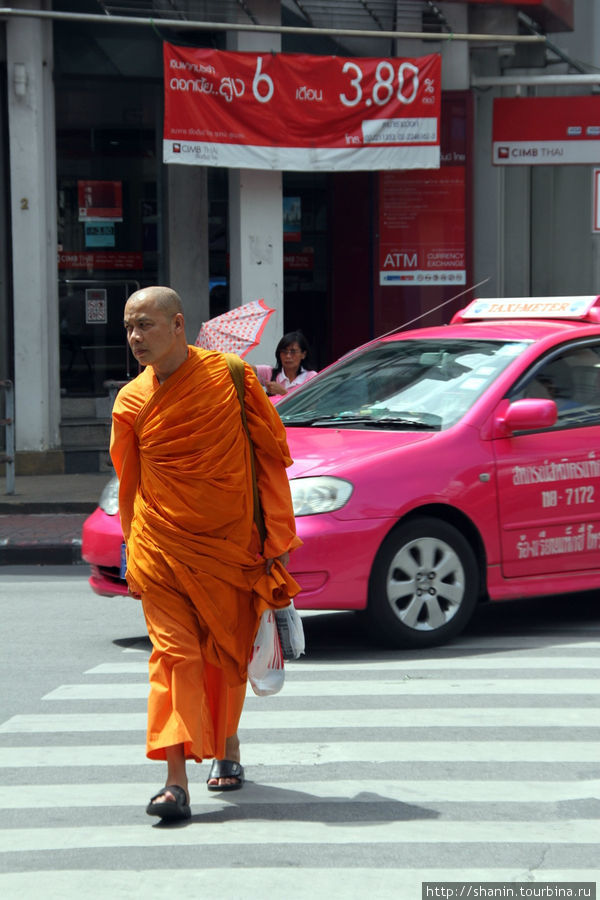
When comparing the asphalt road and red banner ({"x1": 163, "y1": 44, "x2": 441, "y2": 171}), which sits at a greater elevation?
red banner ({"x1": 163, "y1": 44, "x2": 441, "y2": 171})

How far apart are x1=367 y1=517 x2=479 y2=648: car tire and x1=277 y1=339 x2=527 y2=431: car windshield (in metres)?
0.62

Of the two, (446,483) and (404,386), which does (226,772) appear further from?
(404,386)

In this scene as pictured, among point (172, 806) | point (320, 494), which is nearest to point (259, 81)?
point (320, 494)

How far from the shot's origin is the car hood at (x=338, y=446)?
7.07 m

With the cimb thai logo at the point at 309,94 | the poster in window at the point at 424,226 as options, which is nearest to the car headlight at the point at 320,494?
the cimb thai logo at the point at 309,94

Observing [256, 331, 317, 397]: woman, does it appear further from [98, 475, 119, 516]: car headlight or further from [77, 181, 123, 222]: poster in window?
[77, 181, 123, 222]: poster in window

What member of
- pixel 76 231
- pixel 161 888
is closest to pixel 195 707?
pixel 161 888

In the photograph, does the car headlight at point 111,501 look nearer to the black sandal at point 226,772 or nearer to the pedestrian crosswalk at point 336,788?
the pedestrian crosswalk at point 336,788

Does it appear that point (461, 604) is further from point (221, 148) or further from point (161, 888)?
point (221, 148)

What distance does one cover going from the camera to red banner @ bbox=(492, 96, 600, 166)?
15547mm

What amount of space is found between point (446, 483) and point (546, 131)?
367 inches

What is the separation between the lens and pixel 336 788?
497 cm

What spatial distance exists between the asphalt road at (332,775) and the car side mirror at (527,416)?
1.08m

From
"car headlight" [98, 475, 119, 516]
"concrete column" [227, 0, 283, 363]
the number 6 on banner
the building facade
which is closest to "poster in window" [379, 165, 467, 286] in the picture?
the building facade
